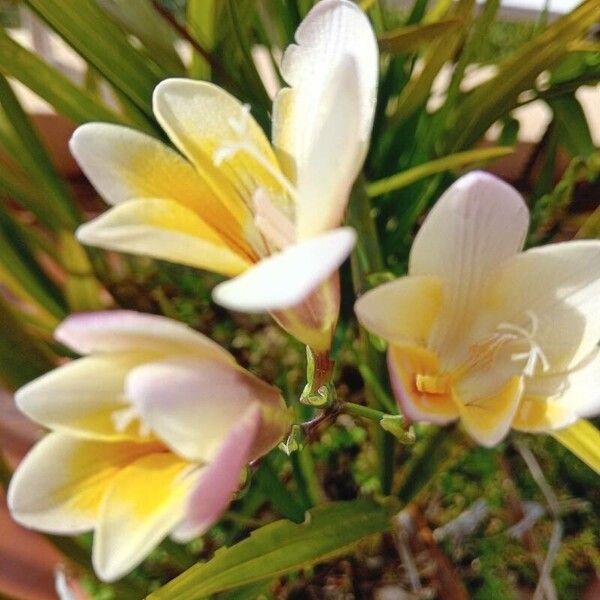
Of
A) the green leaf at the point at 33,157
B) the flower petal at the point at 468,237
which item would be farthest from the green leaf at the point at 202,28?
the flower petal at the point at 468,237

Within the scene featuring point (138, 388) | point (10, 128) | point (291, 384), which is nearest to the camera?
point (138, 388)

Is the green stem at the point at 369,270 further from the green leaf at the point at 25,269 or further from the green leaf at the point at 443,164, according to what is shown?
the green leaf at the point at 25,269

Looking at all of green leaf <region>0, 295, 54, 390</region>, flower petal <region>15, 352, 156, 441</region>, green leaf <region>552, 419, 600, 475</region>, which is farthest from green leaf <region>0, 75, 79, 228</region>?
green leaf <region>552, 419, 600, 475</region>

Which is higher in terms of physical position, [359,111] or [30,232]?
[359,111]

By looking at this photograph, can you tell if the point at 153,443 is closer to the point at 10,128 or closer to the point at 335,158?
the point at 335,158

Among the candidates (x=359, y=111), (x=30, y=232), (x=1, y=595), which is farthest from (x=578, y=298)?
(x=30, y=232)

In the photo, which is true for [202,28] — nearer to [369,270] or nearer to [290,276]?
[369,270]

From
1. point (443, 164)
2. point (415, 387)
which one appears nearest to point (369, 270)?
point (443, 164)
